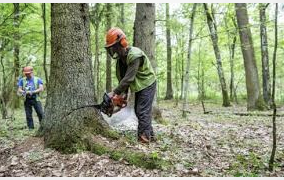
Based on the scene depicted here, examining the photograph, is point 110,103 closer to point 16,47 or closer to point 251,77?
point 251,77

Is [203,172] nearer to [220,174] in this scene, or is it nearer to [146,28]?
[220,174]

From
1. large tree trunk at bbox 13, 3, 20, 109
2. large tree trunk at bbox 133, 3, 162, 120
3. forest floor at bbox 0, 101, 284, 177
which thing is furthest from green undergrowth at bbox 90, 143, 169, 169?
large tree trunk at bbox 13, 3, 20, 109

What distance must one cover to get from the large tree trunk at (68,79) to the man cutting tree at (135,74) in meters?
0.46

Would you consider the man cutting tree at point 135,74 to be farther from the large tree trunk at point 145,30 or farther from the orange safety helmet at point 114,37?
the large tree trunk at point 145,30

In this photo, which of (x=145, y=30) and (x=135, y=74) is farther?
(x=145, y=30)

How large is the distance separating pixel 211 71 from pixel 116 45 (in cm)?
2561

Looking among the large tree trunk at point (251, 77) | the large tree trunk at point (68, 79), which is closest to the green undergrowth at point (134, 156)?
the large tree trunk at point (68, 79)

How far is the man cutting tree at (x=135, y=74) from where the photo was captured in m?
5.36

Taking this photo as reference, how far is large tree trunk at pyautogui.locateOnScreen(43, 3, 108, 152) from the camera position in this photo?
17.4 ft

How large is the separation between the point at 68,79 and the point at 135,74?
1.06 m

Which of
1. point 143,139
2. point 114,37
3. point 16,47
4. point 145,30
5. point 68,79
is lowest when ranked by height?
point 143,139

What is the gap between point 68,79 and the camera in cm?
537

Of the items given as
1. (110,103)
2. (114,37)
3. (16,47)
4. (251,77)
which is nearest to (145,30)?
(114,37)

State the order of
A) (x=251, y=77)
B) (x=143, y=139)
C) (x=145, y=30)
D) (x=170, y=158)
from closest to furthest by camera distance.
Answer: (x=170, y=158)
(x=143, y=139)
(x=145, y=30)
(x=251, y=77)
